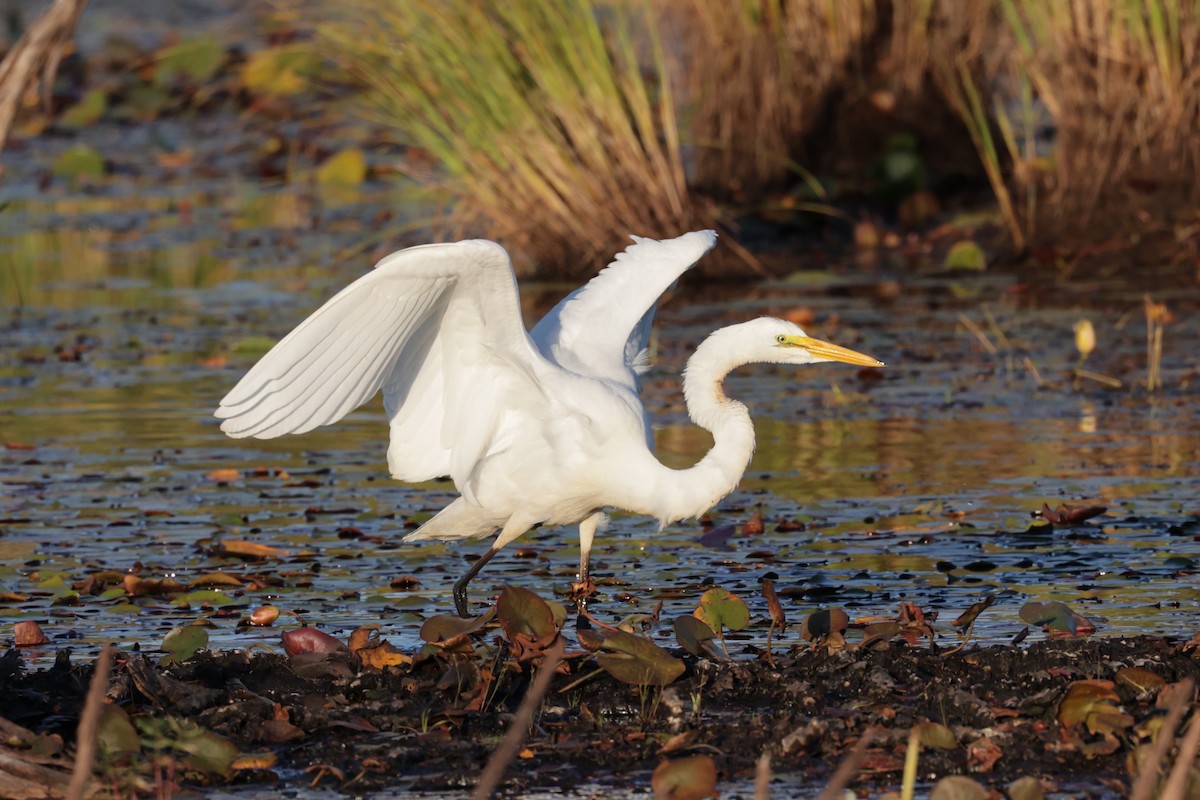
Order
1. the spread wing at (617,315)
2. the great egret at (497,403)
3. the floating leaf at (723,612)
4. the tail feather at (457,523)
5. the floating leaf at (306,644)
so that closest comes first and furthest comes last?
the floating leaf at (306,644), the floating leaf at (723,612), the great egret at (497,403), the tail feather at (457,523), the spread wing at (617,315)

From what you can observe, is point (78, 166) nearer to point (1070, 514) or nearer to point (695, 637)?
point (1070, 514)

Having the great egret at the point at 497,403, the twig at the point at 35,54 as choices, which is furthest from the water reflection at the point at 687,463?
the twig at the point at 35,54

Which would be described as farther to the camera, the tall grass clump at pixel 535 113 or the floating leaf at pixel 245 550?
the tall grass clump at pixel 535 113

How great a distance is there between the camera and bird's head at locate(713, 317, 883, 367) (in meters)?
6.46

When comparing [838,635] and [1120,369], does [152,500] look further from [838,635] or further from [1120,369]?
[1120,369]

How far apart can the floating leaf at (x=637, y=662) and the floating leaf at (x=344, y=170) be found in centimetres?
1368

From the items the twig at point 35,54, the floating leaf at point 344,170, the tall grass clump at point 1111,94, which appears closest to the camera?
the twig at point 35,54

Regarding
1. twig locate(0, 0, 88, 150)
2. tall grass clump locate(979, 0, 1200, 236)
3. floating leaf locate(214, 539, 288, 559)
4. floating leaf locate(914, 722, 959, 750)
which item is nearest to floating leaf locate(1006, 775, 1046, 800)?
floating leaf locate(914, 722, 959, 750)

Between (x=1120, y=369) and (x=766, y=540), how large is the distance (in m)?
3.83

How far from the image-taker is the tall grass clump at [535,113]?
1173cm

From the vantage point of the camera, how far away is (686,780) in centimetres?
437

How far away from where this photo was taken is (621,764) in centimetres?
476

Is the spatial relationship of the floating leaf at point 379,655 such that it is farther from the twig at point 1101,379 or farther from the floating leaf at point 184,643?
the twig at point 1101,379

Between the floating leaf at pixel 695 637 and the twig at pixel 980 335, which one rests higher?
the floating leaf at pixel 695 637
